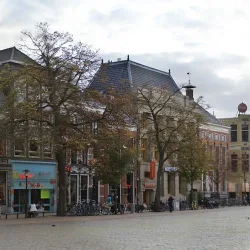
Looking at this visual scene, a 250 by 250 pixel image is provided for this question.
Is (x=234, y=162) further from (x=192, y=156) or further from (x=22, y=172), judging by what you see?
(x=22, y=172)

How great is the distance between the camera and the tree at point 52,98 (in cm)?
4044

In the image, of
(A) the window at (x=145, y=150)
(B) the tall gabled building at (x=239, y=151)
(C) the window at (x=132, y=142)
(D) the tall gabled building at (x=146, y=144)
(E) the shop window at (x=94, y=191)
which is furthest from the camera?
(B) the tall gabled building at (x=239, y=151)

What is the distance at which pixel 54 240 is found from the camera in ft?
72.5

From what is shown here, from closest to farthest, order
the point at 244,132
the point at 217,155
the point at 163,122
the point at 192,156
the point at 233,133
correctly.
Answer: the point at 192,156 → the point at 163,122 → the point at 217,155 → the point at 244,132 → the point at 233,133

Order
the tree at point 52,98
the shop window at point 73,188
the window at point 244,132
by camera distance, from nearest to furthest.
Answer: the tree at point 52,98 → the shop window at point 73,188 → the window at point 244,132

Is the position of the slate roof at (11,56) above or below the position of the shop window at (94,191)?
above

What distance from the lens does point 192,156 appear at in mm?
60938

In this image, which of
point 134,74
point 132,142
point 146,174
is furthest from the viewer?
point 134,74

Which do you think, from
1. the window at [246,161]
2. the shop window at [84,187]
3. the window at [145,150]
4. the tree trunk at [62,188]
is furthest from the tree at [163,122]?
the window at [246,161]

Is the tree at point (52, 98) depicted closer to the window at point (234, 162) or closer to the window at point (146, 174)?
the window at point (146, 174)

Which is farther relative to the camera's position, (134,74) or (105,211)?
(134,74)

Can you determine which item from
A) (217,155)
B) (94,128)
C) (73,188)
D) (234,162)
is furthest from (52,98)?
(234,162)

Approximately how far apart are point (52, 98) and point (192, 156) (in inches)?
939

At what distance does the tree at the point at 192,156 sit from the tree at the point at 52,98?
1739cm
